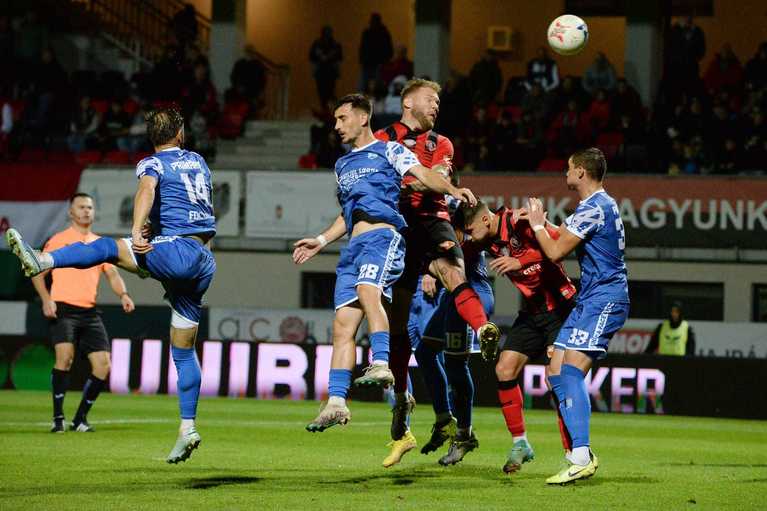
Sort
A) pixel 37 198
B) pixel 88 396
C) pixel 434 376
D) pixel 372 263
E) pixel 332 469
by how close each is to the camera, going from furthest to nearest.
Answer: pixel 37 198
pixel 88 396
pixel 434 376
pixel 332 469
pixel 372 263

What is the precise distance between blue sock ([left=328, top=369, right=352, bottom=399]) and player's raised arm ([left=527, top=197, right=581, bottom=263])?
1.59m

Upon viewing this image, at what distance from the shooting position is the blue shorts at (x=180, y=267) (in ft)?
30.3

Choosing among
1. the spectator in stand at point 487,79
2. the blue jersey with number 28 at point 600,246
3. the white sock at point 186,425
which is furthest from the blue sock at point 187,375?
the spectator in stand at point 487,79

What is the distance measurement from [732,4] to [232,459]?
2330cm

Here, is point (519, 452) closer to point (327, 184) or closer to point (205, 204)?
point (205, 204)

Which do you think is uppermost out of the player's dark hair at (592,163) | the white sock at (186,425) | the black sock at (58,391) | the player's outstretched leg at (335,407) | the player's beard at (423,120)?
the player's beard at (423,120)

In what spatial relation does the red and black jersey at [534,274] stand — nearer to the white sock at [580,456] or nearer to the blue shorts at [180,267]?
the white sock at [580,456]

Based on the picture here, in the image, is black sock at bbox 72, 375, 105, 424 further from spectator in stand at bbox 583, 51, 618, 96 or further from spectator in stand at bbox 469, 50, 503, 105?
spectator in stand at bbox 583, 51, 618, 96

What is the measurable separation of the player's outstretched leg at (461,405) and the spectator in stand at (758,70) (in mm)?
15509

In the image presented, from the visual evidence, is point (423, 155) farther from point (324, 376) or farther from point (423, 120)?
point (324, 376)

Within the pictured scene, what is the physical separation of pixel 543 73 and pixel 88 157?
8.86m

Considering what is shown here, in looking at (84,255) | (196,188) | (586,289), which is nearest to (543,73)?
(586,289)

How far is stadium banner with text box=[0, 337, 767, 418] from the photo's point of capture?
61.7ft

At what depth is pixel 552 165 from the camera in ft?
78.9
